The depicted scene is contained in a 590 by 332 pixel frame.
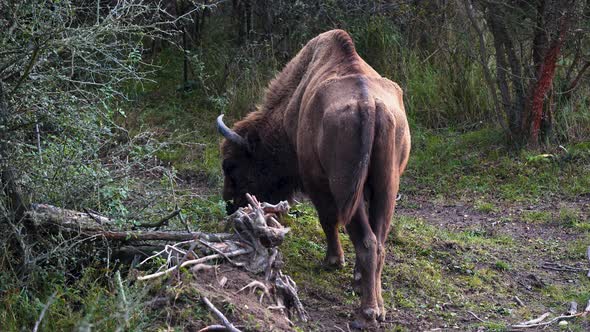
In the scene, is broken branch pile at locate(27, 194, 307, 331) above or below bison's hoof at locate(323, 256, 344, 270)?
above

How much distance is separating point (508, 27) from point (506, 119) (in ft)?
3.85

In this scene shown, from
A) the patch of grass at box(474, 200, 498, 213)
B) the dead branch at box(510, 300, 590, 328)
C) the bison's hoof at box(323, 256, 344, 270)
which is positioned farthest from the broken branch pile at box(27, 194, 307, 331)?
the patch of grass at box(474, 200, 498, 213)

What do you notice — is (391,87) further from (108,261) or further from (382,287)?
(108,261)

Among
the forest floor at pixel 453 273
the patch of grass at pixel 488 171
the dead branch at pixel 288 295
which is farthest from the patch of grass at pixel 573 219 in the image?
the dead branch at pixel 288 295

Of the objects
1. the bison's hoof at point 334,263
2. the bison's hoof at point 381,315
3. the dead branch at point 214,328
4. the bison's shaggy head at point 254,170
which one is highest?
the dead branch at point 214,328

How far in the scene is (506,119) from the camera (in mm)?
10430

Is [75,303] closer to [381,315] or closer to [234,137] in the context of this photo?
[381,315]

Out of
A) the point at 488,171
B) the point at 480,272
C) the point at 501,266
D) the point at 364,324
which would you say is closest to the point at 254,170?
the point at 480,272

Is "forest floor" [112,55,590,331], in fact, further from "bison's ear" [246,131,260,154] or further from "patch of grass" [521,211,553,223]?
"bison's ear" [246,131,260,154]

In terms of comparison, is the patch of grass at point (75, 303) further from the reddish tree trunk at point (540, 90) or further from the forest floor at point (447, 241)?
the reddish tree trunk at point (540, 90)

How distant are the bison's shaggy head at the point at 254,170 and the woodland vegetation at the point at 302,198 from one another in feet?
1.05

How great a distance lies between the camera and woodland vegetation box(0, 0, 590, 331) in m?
5.21

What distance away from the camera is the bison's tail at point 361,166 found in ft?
18.5

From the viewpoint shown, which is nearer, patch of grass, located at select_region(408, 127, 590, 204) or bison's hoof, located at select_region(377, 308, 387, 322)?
bison's hoof, located at select_region(377, 308, 387, 322)
